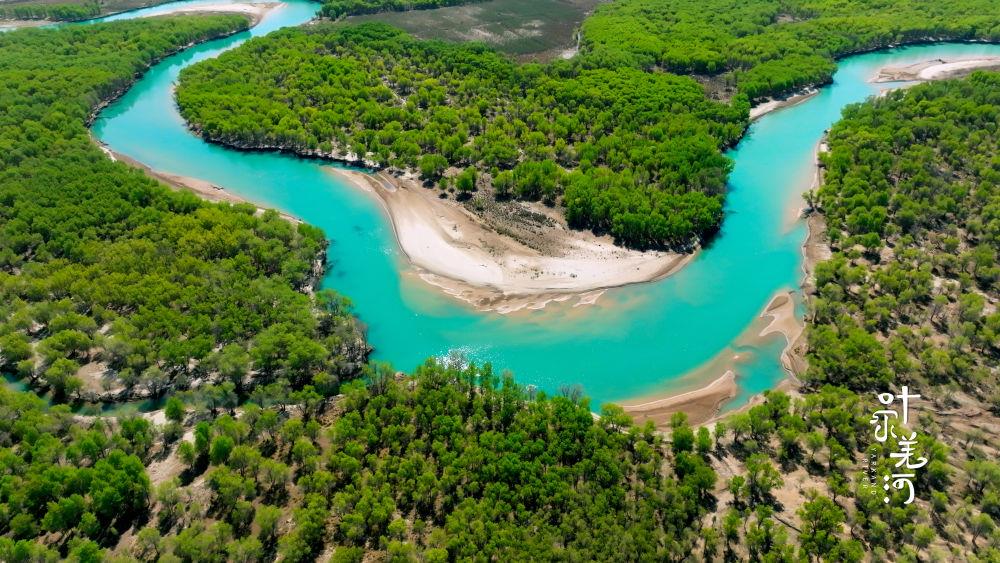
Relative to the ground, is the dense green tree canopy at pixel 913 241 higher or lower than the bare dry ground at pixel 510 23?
lower

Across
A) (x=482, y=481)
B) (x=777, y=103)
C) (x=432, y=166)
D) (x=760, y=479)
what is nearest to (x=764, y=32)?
(x=777, y=103)

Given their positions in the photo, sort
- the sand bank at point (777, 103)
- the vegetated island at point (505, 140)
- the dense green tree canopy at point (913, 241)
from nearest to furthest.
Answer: the dense green tree canopy at point (913, 241)
the vegetated island at point (505, 140)
the sand bank at point (777, 103)

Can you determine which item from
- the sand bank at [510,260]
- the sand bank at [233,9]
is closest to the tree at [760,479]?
the sand bank at [510,260]

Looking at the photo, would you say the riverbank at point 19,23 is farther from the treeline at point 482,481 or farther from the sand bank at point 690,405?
the sand bank at point 690,405

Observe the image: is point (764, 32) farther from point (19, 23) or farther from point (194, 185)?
point (19, 23)

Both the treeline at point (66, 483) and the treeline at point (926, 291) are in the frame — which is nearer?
the treeline at point (66, 483)

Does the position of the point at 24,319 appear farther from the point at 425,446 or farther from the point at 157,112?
the point at 157,112

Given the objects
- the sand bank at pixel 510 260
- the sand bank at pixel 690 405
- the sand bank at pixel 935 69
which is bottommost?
the sand bank at pixel 690 405

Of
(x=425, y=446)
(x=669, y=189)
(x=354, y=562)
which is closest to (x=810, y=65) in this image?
(x=669, y=189)
